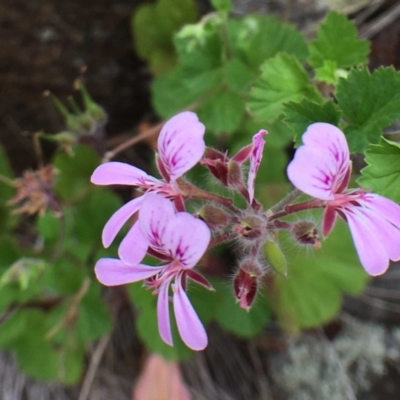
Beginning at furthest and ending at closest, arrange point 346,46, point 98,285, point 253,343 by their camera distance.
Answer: point 253,343 < point 98,285 < point 346,46

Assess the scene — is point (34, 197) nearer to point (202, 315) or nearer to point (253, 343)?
point (202, 315)

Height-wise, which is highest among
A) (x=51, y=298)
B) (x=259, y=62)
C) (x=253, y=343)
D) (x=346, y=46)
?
(x=346, y=46)

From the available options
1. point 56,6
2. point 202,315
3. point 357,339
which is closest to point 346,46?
point 202,315

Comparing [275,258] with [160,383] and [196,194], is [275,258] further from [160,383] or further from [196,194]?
[160,383]

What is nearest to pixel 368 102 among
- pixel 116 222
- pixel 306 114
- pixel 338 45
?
pixel 306 114

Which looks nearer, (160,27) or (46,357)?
(160,27)

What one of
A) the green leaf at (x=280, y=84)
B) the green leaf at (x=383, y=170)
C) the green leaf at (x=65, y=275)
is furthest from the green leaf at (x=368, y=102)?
the green leaf at (x=65, y=275)
